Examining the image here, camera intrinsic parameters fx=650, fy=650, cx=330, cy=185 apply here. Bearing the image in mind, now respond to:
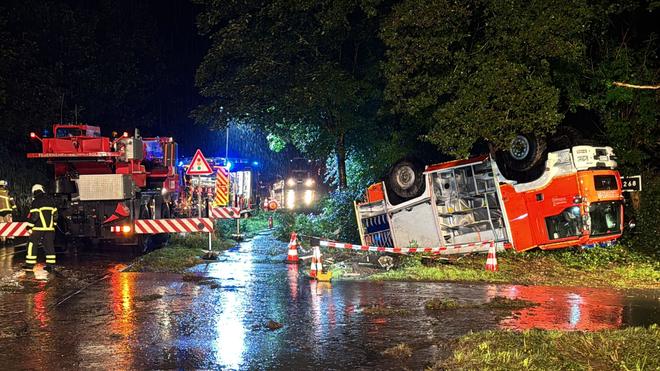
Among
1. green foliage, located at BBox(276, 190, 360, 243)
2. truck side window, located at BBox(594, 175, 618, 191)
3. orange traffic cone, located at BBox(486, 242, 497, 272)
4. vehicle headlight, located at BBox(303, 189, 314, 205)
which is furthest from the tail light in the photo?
vehicle headlight, located at BBox(303, 189, 314, 205)

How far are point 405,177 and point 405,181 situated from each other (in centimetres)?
9

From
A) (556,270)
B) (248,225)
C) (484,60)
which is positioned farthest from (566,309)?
(248,225)

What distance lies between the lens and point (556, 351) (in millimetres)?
6457

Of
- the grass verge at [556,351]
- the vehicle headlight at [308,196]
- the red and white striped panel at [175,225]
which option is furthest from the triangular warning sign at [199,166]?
the vehicle headlight at [308,196]

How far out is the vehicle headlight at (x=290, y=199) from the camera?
32931mm

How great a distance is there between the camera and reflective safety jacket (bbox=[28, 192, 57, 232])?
42.2 feet

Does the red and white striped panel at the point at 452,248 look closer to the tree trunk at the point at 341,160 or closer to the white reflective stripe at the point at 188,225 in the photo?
the white reflective stripe at the point at 188,225

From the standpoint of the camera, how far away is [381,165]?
737 inches

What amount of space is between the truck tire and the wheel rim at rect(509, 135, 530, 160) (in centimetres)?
218

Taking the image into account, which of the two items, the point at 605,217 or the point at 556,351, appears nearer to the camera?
the point at 556,351

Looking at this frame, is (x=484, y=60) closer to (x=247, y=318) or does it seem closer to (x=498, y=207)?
(x=498, y=207)

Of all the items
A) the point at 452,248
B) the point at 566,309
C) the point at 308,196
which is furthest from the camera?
the point at 308,196

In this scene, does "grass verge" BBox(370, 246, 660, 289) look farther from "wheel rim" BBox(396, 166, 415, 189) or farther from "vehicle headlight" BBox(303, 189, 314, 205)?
"vehicle headlight" BBox(303, 189, 314, 205)

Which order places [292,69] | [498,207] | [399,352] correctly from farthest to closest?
[292,69] < [498,207] < [399,352]
